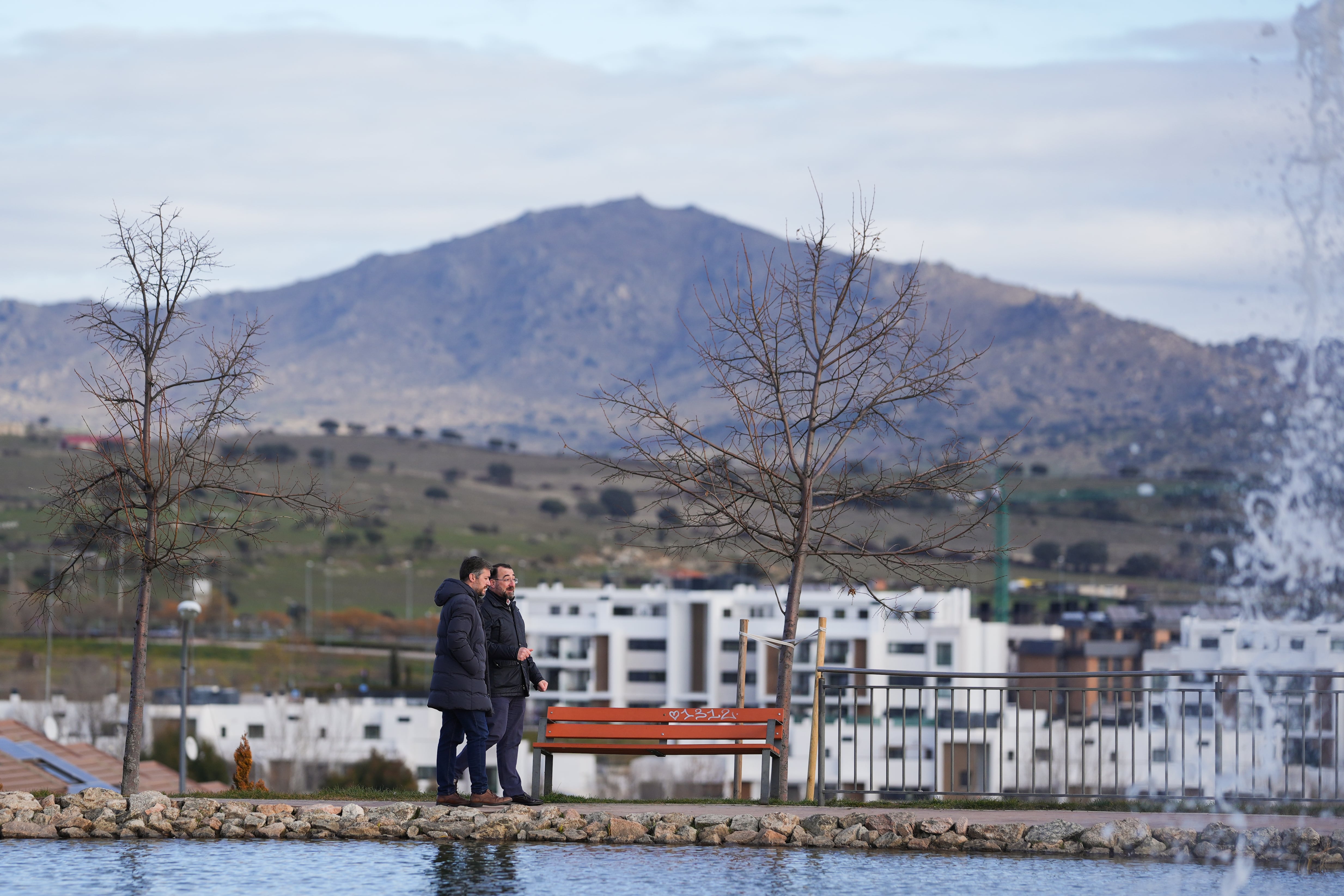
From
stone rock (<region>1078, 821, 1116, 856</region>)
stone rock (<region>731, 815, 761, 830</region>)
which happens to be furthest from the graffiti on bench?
stone rock (<region>1078, 821, 1116, 856</region>)

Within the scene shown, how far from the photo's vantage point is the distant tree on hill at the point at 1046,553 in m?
172

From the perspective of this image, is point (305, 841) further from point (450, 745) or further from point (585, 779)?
point (585, 779)

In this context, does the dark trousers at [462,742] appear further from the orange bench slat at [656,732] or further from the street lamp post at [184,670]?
the street lamp post at [184,670]

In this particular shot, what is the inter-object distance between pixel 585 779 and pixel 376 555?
77.4 m

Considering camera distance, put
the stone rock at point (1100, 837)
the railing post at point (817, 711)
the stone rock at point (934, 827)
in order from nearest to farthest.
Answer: the stone rock at point (1100, 837), the stone rock at point (934, 827), the railing post at point (817, 711)

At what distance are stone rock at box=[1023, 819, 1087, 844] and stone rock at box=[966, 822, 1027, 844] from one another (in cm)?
5

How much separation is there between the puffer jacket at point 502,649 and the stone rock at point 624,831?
158 centimetres

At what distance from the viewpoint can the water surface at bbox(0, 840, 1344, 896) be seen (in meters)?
10.7

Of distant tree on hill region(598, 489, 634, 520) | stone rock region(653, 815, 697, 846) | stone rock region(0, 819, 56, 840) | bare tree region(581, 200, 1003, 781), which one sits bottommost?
stone rock region(0, 819, 56, 840)

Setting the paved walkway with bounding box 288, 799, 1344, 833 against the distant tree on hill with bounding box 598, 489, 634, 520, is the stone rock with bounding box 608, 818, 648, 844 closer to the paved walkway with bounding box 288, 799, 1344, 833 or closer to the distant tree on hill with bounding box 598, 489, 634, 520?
the paved walkway with bounding box 288, 799, 1344, 833

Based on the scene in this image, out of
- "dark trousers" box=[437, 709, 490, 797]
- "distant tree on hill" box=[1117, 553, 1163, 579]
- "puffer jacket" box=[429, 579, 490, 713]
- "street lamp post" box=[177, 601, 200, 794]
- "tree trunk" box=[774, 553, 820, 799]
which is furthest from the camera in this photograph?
"distant tree on hill" box=[1117, 553, 1163, 579]

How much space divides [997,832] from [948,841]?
372mm

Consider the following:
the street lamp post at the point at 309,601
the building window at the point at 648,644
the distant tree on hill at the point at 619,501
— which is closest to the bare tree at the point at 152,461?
the building window at the point at 648,644

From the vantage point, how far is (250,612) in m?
130
